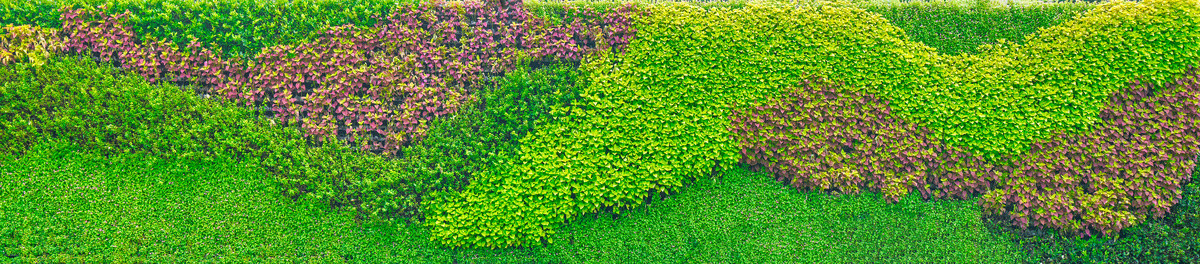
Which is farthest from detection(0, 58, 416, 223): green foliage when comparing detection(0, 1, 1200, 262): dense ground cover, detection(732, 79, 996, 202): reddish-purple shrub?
detection(732, 79, 996, 202): reddish-purple shrub

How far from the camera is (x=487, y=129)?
5973 mm

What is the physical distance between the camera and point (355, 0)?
6.20 metres

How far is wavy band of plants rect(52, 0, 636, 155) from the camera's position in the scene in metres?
5.99

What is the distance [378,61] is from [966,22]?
5.86 m

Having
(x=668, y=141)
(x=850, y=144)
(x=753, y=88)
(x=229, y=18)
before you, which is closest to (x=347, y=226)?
(x=229, y=18)

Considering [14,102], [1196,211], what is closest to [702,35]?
[1196,211]

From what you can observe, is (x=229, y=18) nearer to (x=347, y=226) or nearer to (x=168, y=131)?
(x=168, y=131)

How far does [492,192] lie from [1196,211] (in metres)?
6.64

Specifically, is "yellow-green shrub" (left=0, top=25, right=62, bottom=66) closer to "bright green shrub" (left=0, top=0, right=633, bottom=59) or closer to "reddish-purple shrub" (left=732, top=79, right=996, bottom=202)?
"bright green shrub" (left=0, top=0, right=633, bottom=59)

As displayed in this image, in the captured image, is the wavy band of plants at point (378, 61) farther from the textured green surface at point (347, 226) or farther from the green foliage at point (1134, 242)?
the green foliage at point (1134, 242)

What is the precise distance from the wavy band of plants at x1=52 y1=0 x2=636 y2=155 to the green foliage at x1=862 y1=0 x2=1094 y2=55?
2.81 meters

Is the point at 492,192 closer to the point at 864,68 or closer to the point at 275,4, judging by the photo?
the point at 275,4

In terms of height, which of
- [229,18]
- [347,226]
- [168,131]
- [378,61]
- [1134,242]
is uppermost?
[229,18]

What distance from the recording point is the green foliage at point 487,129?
5898 millimetres
